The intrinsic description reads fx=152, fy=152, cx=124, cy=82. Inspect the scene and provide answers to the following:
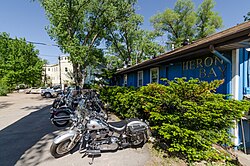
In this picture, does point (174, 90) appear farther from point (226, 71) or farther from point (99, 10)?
point (99, 10)

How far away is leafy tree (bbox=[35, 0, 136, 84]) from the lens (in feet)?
45.3

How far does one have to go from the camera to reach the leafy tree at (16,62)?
85.7 ft

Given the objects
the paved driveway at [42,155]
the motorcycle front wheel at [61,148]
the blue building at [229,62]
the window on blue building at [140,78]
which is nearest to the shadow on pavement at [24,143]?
the paved driveway at [42,155]

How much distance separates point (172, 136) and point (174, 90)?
3.35ft

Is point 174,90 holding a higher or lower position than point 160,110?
higher

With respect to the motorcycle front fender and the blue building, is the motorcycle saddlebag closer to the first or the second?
the motorcycle front fender

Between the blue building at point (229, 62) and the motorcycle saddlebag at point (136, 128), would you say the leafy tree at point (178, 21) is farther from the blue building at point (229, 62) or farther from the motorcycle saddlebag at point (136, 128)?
the motorcycle saddlebag at point (136, 128)

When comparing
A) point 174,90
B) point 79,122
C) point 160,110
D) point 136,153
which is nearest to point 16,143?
point 79,122

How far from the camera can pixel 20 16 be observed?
47.3 ft

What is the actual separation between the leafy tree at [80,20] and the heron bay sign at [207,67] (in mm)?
11013

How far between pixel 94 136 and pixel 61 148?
752 millimetres

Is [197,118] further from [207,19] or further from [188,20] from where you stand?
[207,19]

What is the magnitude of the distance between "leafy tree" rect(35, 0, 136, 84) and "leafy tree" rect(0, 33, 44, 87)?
50.9 feet

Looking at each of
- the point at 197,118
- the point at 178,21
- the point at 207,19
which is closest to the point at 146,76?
the point at 197,118
